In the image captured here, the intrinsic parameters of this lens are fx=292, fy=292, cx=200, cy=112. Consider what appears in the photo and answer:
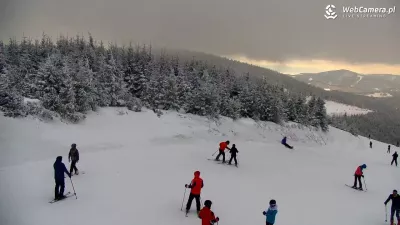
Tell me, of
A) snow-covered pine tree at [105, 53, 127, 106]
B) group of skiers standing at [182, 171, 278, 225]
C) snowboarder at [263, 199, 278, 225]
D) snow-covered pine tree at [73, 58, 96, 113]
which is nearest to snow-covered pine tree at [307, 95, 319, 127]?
snow-covered pine tree at [105, 53, 127, 106]

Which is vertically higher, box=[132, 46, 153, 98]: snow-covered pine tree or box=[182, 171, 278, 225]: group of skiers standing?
box=[132, 46, 153, 98]: snow-covered pine tree

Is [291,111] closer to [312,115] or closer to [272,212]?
[312,115]

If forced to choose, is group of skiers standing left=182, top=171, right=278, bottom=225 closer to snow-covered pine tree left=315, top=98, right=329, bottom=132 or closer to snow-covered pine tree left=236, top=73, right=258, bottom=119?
snow-covered pine tree left=236, top=73, right=258, bottom=119

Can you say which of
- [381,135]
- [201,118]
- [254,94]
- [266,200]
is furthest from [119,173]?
[381,135]

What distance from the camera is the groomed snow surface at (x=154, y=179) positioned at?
34.5 feet

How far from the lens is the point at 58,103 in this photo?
22656mm

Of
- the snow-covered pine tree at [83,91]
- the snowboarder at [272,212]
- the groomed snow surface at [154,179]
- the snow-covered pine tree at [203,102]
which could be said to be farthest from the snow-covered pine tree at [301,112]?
the snowboarder at [272,212]

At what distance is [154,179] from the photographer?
15.0 metres

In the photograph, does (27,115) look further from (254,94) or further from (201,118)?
(254,94)

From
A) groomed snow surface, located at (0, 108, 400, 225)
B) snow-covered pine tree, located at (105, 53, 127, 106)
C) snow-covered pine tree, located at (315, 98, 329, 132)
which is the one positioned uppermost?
snow-covered pine tree, located at (105, 53, 127, 106)

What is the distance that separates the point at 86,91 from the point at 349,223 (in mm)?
22286

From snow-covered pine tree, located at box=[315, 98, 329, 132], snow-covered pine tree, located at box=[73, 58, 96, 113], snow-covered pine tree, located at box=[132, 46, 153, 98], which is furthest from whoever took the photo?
snow-covered pine tree, located at box=[315, 98, 329, 132]

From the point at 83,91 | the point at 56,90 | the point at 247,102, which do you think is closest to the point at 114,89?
the point at 83,91

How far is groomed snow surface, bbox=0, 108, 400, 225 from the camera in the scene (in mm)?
10516
